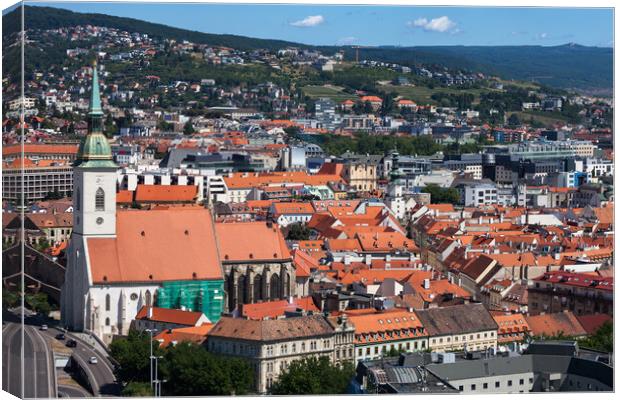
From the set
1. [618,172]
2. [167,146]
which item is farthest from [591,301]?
[167,146]

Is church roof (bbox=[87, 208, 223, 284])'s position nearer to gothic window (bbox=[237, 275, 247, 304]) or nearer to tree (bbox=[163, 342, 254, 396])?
gothic window (bbox=[237, 275, 247, 304])

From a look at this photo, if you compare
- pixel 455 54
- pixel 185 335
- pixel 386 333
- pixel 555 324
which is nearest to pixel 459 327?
pixel 386 333

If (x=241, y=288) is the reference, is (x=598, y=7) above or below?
above

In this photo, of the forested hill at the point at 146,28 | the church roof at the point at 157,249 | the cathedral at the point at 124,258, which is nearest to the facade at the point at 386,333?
the cathedral at the point at 124,258

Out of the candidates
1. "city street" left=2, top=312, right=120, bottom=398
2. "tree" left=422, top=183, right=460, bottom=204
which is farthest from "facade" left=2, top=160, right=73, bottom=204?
"city street" left=2, top=312, right=120, bottom=398

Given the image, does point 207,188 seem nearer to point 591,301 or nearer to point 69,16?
point 591,301

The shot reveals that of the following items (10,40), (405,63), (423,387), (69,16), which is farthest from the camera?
(405,63)

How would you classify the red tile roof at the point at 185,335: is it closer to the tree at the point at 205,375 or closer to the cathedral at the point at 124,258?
the tree at the point at 205,375

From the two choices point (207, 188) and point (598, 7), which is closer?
point (598, 7)
